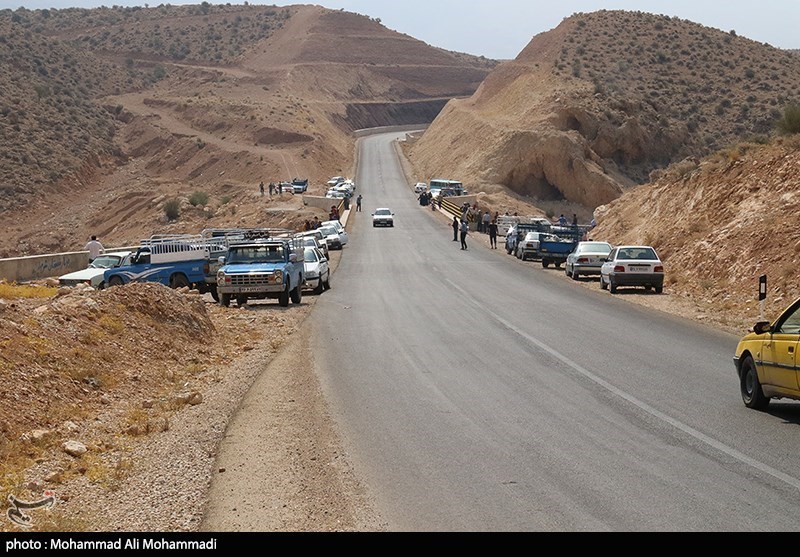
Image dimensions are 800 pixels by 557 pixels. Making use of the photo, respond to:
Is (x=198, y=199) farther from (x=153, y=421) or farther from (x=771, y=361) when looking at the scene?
(x=771, y=361)

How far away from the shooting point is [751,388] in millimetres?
12688

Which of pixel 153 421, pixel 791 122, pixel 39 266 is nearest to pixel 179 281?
pixel 39 266

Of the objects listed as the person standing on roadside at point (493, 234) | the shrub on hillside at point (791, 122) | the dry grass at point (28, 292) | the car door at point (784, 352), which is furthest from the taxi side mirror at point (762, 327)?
the person standing on roadside at point (493, 234)

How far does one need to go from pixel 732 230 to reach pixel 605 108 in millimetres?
72218

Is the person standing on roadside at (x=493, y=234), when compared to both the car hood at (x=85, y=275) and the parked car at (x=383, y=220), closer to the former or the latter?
the parked car at (x=383, y=220)

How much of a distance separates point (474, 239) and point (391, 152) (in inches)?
2780

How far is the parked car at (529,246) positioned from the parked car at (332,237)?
12.1 metres

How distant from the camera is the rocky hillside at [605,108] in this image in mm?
96750

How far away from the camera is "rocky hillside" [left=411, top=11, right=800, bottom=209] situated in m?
96.8

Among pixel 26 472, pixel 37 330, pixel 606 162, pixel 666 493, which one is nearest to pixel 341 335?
pixel 37 330

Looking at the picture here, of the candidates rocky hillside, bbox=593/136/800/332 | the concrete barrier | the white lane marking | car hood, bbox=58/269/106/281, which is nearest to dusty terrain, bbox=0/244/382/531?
the white lane marking

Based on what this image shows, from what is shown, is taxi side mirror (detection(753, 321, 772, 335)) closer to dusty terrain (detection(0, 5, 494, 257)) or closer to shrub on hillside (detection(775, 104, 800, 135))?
shrub on hillside (detection(775, 104, 800, 135))

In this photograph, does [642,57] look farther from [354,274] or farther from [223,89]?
[354,274]

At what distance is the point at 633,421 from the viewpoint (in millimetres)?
11914
